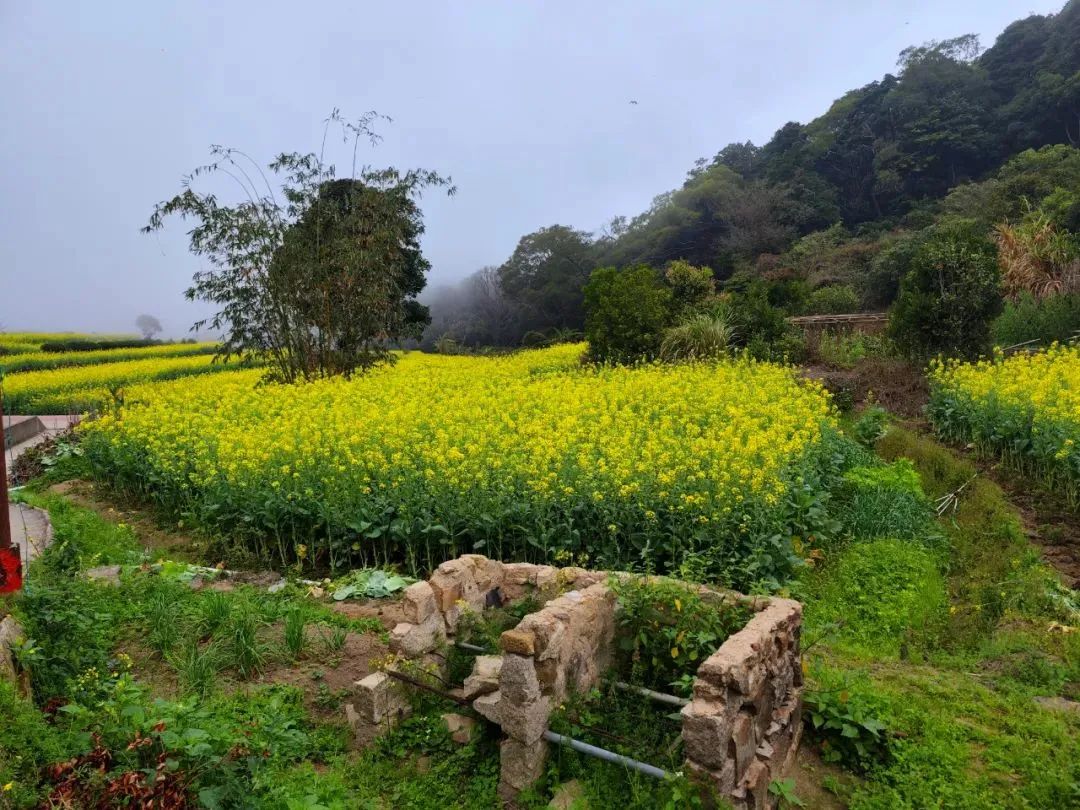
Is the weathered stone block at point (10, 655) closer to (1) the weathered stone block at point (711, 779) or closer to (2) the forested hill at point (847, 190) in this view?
(1) the weathered stone block at point (711, 779)

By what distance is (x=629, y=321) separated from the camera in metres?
16.0

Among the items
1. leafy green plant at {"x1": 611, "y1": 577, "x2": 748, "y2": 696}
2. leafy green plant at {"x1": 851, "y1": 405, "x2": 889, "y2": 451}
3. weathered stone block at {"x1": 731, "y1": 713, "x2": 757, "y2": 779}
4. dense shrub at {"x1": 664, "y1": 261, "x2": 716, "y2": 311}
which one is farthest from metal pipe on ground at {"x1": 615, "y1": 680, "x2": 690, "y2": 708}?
dense shrub at {"x1": 664, "y1": 261, "x2": 716, "y2": 311}

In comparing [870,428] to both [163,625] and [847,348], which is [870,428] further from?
[163,625]

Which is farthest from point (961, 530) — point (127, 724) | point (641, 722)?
point (127, 724)

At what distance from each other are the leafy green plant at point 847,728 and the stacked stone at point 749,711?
11cm

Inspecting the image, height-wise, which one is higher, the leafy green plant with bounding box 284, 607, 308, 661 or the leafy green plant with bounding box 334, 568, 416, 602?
the leafy green plant with bounding box 284, 607, 308, 661

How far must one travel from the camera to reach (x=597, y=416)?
898cm

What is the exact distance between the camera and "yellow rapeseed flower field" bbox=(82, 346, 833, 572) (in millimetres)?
6062

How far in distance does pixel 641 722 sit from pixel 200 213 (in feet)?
46.0

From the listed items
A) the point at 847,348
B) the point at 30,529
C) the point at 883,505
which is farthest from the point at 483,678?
the point at 847,348

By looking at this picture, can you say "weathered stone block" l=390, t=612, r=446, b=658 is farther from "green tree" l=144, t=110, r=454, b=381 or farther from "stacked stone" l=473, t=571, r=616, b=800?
"green tree" l=144, t=110, r=454, b=381

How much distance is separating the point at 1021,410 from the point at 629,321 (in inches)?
328

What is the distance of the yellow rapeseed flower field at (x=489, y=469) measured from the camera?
19.9 ft

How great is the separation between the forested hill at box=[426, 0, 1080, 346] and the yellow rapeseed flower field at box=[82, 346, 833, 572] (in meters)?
24.6
